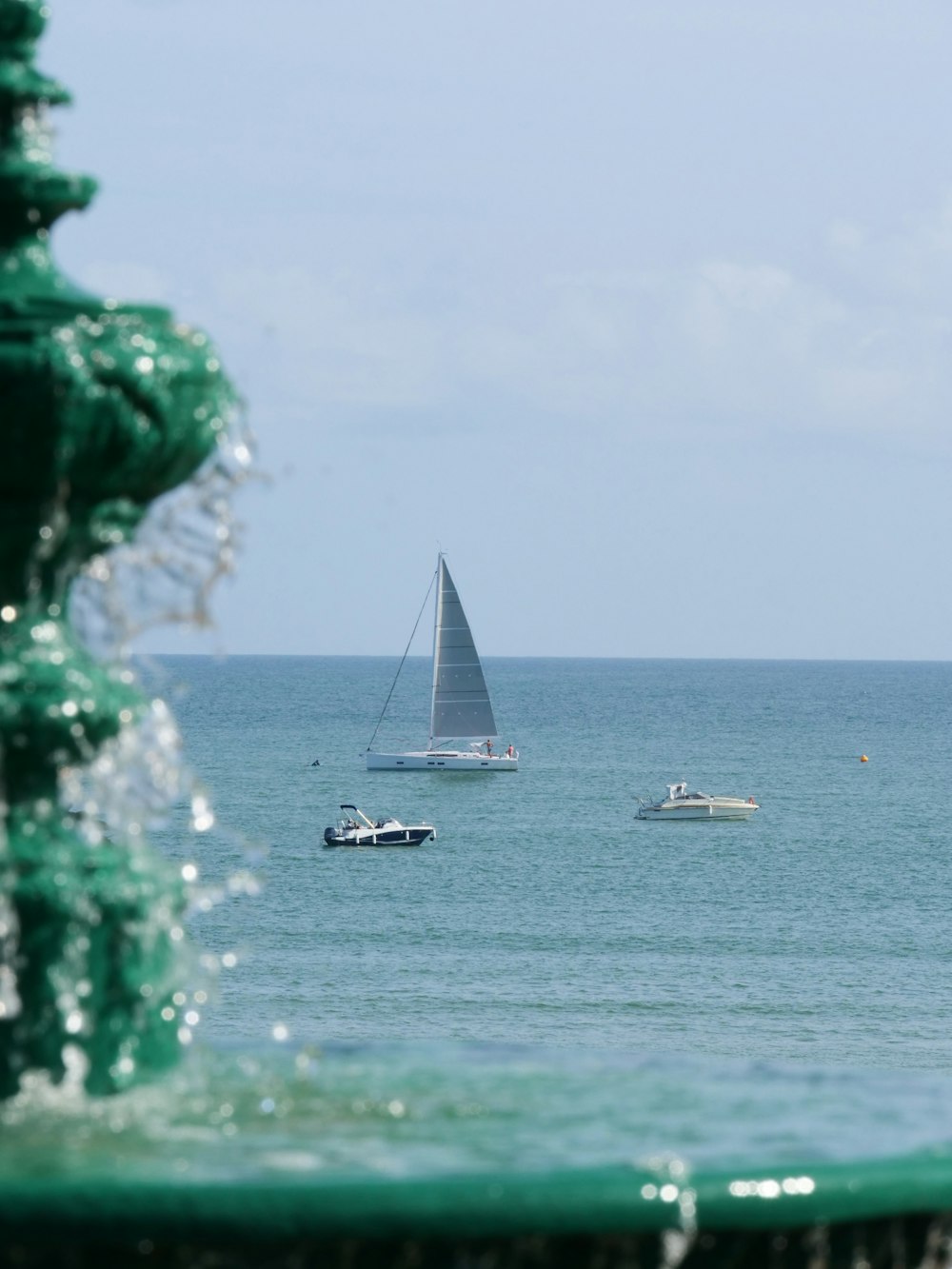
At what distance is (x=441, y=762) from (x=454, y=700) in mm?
3561

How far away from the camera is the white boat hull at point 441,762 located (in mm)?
104000

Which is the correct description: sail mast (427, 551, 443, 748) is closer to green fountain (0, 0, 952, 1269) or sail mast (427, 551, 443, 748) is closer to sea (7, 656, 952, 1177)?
sea (7, 656, 952, 1177)

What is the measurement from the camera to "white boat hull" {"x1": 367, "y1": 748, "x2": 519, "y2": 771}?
104000 mm

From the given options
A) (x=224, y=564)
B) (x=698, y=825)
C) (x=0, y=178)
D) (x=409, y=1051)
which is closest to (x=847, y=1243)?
(x=409, y=1051)

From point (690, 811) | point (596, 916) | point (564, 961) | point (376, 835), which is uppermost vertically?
point (690, 811)

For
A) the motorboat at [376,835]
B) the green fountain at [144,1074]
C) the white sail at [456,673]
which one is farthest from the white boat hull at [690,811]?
the green fountain at [144,1074]

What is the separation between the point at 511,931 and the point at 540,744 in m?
80.0

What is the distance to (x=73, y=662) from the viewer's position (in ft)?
15.4

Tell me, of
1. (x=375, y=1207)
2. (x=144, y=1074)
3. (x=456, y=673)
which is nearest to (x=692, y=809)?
(x=456, y=673)

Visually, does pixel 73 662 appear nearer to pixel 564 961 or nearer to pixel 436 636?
pixel 564 961

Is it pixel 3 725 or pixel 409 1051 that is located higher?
pixel 3 725

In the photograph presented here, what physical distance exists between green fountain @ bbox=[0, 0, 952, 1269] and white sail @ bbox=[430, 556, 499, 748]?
95.0m

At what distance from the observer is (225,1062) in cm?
515

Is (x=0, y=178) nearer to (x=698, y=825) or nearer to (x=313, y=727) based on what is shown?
(x=698, y=825)
